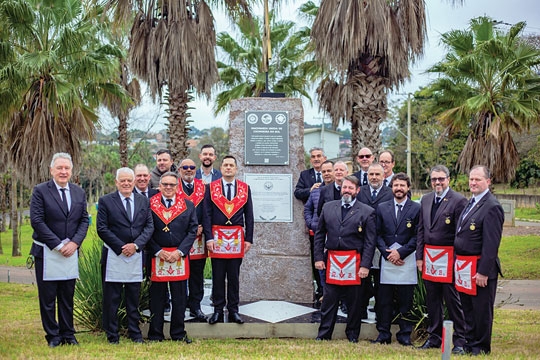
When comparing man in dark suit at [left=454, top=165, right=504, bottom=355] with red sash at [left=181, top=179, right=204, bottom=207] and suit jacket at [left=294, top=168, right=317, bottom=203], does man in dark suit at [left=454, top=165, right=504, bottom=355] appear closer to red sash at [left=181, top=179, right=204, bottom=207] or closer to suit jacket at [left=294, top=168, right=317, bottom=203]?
suit jacket at [left=294, top=168, right=317, bottom=203]

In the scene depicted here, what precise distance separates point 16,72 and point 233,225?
7.91 meters

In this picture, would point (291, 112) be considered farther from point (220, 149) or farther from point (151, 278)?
point (220, 149)

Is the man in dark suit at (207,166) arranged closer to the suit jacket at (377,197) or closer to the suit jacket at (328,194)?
the suit jacket at (328,194)

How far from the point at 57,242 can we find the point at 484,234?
4.45m

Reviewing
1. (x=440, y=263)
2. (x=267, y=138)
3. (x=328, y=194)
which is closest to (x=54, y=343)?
(x=328, y=194)

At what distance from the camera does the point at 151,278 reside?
7270 mm

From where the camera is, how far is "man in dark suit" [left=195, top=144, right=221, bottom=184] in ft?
27.1

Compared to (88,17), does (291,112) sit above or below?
below

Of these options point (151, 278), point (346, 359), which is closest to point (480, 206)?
point (346, 359)

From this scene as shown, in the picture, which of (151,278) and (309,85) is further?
(309,85)

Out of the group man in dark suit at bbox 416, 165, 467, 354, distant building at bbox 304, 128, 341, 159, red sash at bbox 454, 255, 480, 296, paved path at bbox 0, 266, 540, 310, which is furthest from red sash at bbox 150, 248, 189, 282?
distant building at bbox 304, 128, 341, 159

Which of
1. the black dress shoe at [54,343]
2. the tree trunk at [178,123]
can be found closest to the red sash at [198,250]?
the black dress shoe at [54,343]

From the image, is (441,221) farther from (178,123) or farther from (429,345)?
(178,123)

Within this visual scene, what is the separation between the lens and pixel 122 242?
701 cm
